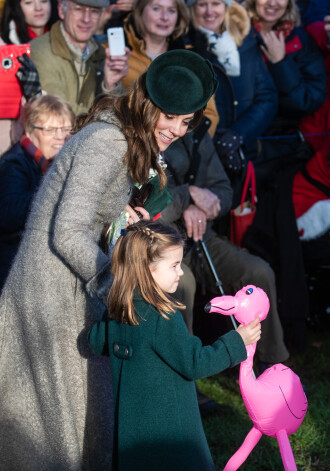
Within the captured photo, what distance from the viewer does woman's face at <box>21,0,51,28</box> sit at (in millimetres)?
5121

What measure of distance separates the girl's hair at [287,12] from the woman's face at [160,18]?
1.00 meters

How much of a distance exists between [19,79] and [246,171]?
5.44 feet

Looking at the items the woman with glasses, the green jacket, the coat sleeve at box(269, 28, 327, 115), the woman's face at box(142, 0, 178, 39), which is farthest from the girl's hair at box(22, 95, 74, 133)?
the coat sleeve at box(269, 28, 327, 115)

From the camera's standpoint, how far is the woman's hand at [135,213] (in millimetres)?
2951

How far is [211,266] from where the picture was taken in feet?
15.0

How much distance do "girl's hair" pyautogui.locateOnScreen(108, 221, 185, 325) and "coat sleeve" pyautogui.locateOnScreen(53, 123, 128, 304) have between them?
0.06 meters

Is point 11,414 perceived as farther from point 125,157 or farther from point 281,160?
point 281,160

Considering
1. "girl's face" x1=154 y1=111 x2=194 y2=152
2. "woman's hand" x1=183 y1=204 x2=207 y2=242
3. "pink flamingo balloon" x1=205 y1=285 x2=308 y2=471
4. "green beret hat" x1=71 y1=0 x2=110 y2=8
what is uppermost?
"girl's face" x1=154 y1=111 x2=194 y2=152

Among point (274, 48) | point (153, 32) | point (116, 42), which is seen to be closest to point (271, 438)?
point (116, 42)

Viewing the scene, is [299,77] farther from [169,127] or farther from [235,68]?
[169,127]

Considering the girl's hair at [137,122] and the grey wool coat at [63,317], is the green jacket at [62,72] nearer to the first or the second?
the girl's hair at [137,122]

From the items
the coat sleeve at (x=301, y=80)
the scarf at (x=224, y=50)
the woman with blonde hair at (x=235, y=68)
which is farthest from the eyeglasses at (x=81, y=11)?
the coat sleeve at (x=301, y=80)

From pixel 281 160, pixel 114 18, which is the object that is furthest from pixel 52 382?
pixel 114 18

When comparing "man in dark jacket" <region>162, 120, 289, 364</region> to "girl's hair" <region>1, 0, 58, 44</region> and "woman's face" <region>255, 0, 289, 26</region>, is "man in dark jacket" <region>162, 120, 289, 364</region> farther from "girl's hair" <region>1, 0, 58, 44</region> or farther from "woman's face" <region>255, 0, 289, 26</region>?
"woman's face" <region>255, 0, 289, 26</region>
